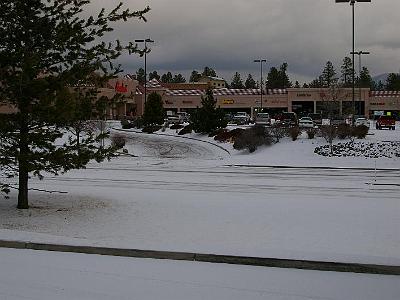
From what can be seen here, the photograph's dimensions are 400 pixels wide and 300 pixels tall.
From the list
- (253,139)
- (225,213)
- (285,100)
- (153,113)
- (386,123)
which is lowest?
(225,213)

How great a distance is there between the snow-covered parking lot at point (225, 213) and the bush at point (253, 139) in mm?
12269

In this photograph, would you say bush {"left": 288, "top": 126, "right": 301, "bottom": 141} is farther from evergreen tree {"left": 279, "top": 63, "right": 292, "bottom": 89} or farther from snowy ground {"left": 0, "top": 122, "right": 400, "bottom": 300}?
evergreen tree {"left": 279, "top": 63, "right": 292, "bottom": 89}

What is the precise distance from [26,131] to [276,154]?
22.4 m

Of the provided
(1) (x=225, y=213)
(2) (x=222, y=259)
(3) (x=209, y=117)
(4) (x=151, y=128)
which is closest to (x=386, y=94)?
(4) (x=151, y=128)

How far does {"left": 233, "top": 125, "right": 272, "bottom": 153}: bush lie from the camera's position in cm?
3547

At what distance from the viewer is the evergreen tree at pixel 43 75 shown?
11.6m

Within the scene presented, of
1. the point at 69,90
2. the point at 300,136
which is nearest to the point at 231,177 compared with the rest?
the point at 69,90

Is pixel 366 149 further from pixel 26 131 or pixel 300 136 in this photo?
pixel 26 131

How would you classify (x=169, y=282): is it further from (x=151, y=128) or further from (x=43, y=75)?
(x=151, y=128)

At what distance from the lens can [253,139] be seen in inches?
1399

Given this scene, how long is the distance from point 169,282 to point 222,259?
4.06 ft

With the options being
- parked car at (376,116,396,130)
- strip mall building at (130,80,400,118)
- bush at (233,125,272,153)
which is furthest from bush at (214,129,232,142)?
strip mall building at (130,80,400,118)

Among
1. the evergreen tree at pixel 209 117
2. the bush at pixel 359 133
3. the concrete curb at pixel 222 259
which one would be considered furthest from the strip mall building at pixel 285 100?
the concrete curb at pixel 222 259

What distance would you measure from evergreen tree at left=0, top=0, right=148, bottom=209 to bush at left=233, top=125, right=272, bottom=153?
23.5 meters
